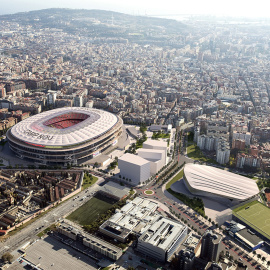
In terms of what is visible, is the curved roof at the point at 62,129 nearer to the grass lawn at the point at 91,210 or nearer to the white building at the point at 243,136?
the grass lawn at the point at 91,210

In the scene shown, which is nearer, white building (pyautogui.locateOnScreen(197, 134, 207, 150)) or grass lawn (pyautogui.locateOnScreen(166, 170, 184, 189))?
grass lawn (pyautogui.locateOnScreen(166, 170, 184, 189))

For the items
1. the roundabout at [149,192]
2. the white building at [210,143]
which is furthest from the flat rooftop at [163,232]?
the white building at [210,143]

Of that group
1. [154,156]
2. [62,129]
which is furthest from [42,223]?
[62,129]

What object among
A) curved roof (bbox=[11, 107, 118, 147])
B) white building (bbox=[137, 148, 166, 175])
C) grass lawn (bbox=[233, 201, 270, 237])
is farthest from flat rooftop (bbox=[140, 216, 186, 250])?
curved roof (bbox=[11, 107, 118, 147])

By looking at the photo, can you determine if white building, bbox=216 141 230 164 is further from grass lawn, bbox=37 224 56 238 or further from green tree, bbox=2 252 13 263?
green tree, bbox=2 252 13 263

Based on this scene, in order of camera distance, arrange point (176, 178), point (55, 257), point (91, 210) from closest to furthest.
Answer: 1. point (55, 257)
2. point (91, 210)
3. point (176, 178)

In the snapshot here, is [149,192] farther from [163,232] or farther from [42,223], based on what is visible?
[42,223]

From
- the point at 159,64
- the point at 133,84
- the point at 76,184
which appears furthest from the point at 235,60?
the point at 76,184
